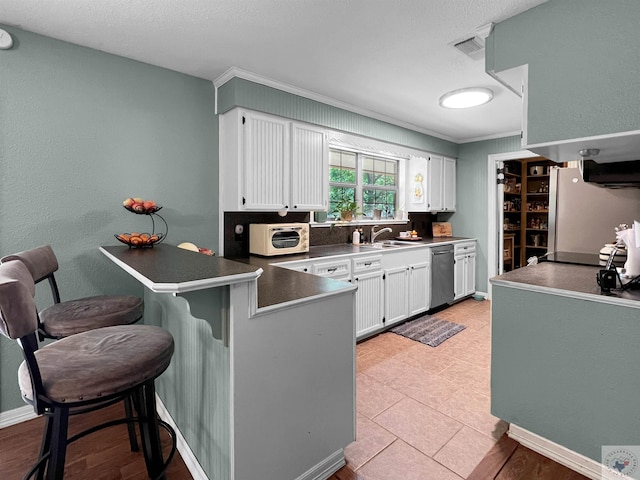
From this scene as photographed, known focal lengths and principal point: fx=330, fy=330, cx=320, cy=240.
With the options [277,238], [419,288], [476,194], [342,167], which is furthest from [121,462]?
[476,194]

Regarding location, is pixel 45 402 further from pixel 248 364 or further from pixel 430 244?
pixel 430 244

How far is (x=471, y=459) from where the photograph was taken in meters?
1.73

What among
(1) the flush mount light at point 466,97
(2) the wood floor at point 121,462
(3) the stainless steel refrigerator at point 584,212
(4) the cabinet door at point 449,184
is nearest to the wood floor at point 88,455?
(2) the wood floor at point 121,462

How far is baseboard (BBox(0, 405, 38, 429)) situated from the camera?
2.08m

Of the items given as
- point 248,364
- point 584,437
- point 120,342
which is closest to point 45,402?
point 120,342

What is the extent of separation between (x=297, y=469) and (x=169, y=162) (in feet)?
7.65

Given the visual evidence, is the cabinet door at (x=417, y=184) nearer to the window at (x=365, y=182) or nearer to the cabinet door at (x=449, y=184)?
the window at (x=365, y=182)

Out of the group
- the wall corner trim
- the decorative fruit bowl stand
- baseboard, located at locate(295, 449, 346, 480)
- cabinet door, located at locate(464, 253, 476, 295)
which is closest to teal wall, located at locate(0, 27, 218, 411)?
the decorative fruit bowl stand

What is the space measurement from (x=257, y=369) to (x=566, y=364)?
5.00 feet

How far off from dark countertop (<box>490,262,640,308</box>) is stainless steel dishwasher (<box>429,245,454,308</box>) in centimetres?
188

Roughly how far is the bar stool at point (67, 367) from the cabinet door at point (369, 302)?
7.12 feet

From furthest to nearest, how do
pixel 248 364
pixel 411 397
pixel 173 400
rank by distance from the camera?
pixel 411 397 < pixel 173 400 < pixel 248 364

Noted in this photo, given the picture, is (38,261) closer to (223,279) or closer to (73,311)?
(73,311)

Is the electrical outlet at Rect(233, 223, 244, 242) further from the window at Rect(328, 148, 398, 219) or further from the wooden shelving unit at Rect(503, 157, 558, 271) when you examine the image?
the wooden shelving unit at Rect(503, 157, 558, 271)
